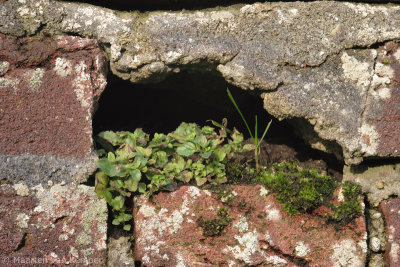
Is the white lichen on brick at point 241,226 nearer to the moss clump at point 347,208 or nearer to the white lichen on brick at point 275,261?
the white lichen on brick at point 275,261

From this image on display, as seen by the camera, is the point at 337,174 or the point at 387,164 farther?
the point at 337,174

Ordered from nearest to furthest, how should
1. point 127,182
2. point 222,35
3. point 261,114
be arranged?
point 127,182, point 222,35, point 261,114

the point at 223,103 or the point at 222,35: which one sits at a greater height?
the point at 222,35

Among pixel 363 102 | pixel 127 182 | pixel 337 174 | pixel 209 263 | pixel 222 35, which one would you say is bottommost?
pixel 209 263

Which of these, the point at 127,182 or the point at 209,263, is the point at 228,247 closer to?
the point at 209,263

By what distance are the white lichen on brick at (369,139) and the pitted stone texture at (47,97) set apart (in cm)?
104

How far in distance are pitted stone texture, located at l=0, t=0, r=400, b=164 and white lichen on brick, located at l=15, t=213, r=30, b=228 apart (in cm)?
65

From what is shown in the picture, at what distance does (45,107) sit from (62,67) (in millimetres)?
167

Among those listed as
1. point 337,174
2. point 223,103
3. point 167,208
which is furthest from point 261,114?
point 167,208

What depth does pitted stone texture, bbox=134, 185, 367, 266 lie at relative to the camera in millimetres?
1827

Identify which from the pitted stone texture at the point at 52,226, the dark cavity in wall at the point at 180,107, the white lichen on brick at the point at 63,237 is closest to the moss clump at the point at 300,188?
the dark cavity in wall at the point at 180,107

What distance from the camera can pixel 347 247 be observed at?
1.86 m

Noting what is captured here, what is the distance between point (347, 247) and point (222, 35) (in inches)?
37.6

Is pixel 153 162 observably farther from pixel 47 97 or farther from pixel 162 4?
pixel 162 4
